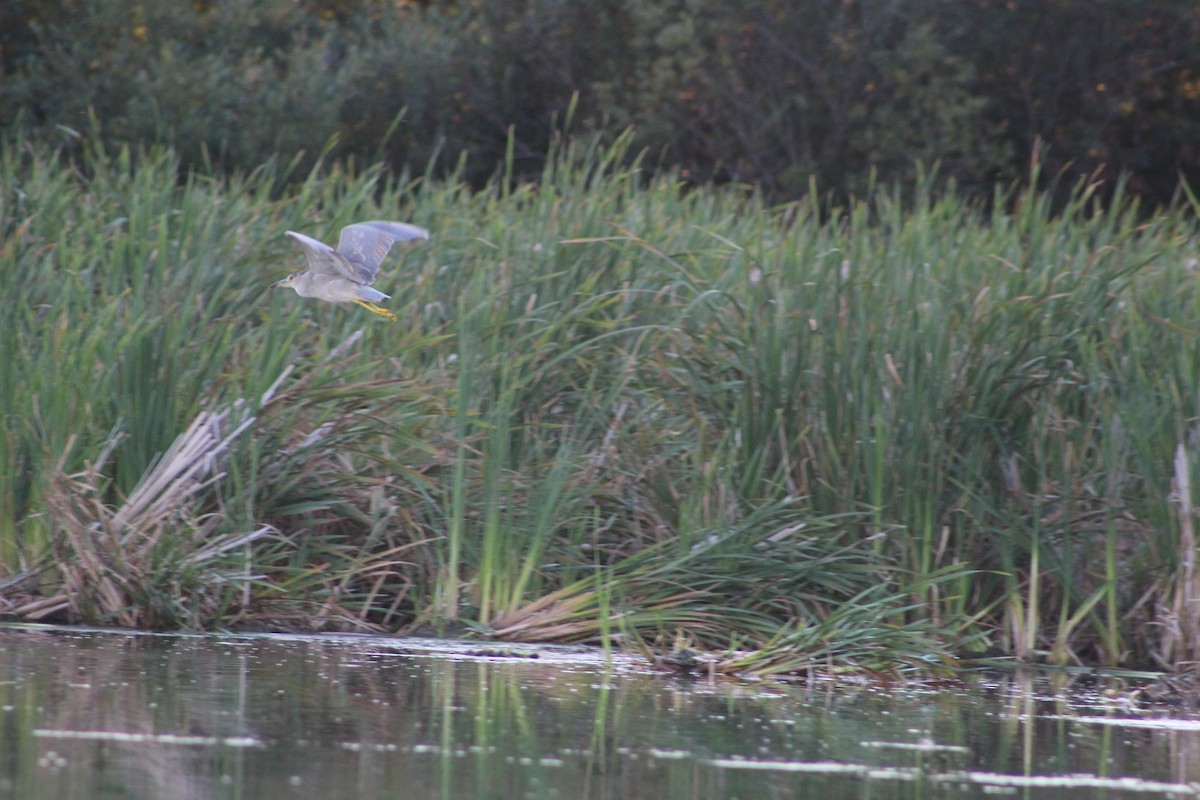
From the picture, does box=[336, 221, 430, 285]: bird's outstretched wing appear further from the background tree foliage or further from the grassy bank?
the background tree foliage

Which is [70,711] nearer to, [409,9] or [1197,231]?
[1197,231]

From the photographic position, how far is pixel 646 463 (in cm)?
592

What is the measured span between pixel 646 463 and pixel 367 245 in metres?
1.28

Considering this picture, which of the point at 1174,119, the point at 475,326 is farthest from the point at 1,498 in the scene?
the point at 1174,119

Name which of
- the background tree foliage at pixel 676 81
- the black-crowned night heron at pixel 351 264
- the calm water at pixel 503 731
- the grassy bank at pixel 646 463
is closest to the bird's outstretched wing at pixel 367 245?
the black-crowned night heron at pixel 351 264

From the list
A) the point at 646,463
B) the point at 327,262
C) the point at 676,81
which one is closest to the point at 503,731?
the point at 327,262

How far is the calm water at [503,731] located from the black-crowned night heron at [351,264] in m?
1.13

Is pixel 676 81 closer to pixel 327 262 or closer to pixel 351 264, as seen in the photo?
pixel 351 264

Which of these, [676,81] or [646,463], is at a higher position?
[676,81]

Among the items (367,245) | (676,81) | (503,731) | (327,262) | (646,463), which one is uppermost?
(676,81)

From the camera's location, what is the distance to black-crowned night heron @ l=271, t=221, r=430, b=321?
5.30 m

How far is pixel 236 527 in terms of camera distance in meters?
5.54

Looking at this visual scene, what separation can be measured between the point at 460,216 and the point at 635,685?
11.0 feet

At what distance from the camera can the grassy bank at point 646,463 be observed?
541 centimetres
